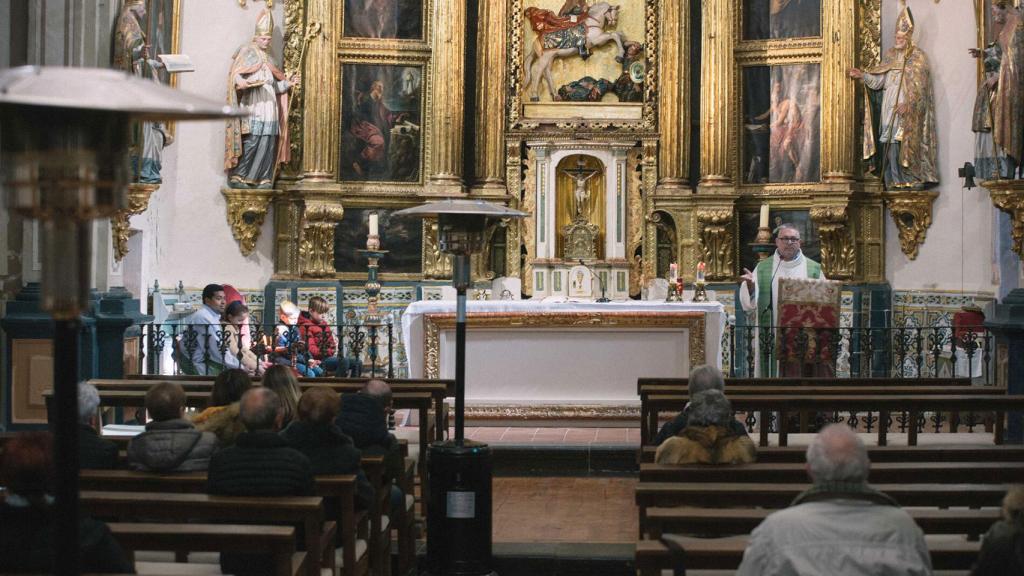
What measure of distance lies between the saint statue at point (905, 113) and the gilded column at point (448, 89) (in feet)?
15.2

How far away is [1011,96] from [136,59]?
24.7 ft

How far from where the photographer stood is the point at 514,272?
16.9 m

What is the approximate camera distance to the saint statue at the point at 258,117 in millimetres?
16156

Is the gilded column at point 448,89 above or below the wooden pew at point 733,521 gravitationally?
above

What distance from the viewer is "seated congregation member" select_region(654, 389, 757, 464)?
6.54 meters

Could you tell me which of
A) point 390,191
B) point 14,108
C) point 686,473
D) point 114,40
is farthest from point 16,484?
point 390,191

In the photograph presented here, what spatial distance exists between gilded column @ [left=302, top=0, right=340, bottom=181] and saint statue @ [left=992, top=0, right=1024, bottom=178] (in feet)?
25.6

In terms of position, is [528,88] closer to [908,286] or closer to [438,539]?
[908,286]

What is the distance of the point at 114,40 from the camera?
12.2m

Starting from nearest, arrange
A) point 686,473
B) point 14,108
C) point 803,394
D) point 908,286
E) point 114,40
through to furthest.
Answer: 1. point 14,108
2. point 686,473
3. point 803,394
4. point 114,40
5. point 908,286

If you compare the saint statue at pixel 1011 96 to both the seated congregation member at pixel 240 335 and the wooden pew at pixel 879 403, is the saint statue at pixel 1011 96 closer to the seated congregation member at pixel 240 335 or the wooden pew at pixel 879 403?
the wooden pew at pixel 879 403

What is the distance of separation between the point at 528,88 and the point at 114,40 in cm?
605

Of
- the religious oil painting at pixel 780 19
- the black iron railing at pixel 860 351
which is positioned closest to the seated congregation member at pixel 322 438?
the black iron railing at pixel 860 351

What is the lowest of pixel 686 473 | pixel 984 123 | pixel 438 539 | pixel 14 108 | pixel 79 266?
pixel 438 539
